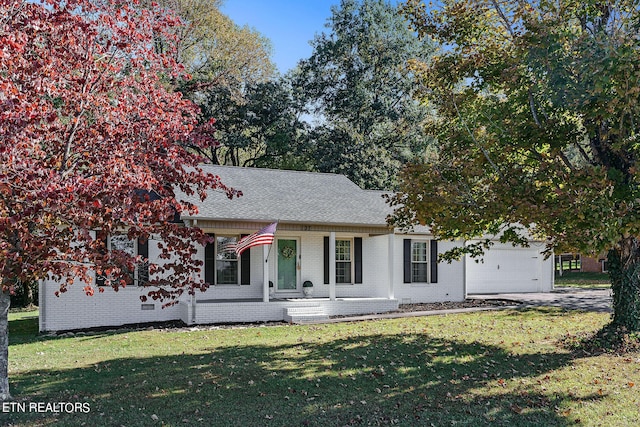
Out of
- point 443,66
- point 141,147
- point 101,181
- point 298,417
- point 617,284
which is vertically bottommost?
point 298,417

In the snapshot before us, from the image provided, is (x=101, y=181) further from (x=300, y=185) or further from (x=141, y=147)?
(x=300, y=185)

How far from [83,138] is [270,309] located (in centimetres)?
906

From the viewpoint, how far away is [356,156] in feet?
95.0

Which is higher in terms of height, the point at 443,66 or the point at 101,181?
the point at 443,66

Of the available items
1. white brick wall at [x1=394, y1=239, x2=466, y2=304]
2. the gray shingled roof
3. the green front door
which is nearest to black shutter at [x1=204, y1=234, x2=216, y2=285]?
the gray shingled roof

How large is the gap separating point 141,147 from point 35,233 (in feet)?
5.84

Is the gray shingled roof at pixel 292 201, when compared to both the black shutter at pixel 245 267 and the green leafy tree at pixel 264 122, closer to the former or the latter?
the black shutter at pixel 245 267

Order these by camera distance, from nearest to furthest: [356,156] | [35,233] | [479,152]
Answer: [35,233], [479,152], [356,156]

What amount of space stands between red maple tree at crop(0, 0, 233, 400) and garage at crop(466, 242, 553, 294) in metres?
18.0

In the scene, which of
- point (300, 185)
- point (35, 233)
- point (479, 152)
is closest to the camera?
point (35, 233)

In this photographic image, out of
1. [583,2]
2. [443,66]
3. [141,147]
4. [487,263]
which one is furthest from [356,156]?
[141,147]

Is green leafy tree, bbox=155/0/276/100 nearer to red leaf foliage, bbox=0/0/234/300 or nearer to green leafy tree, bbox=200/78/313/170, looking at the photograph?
green leafy tree, bbox=200/78/313/170

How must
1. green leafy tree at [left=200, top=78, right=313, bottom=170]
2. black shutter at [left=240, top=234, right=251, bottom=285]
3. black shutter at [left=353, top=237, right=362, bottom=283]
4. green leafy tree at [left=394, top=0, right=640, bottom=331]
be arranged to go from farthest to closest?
green leafy tree at [left=200, top=78, right=313, bottom=170] < black shutter at [left=353, top=237, right=362, bottom=283] < black shutter at [left=240, top=234, right=251, bottom=285] < green leafy tree at [left=394, top=0, right=640, bottom=331]

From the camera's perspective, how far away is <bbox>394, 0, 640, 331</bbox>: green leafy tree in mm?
7703
